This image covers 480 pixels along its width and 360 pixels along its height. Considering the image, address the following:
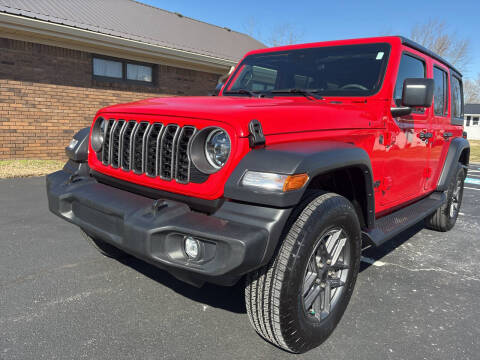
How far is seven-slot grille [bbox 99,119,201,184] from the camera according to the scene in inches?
79.6

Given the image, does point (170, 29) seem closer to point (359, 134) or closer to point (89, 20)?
point (89, 20)

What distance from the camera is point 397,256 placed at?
3781 millimetres

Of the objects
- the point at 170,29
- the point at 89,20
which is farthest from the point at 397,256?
the point at 170,29

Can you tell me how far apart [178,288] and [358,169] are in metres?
1.60

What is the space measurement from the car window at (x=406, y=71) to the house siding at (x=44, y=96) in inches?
302

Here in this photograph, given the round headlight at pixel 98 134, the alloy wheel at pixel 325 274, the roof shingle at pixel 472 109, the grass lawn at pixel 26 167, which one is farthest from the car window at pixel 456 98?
the roof shingle at pixel 472 109

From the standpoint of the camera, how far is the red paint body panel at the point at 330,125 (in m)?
1.97

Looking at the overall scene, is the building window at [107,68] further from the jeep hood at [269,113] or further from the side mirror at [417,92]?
the side mirror at [417,92]

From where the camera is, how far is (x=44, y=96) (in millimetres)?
8344

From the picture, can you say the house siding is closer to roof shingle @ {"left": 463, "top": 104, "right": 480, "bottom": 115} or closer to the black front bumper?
the black front bumper

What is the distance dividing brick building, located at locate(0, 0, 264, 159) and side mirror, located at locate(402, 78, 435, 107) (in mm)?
7495

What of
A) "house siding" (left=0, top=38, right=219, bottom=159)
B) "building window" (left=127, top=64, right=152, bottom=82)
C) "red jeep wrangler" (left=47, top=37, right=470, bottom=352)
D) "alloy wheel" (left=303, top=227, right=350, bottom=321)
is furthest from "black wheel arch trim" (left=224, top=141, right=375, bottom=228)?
"building window" (left=127, top=64, right=152, bottom=82)

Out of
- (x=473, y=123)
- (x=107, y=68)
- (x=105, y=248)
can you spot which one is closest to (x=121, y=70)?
(x=107, y=68)

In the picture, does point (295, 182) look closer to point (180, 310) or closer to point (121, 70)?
point (180, 310)
